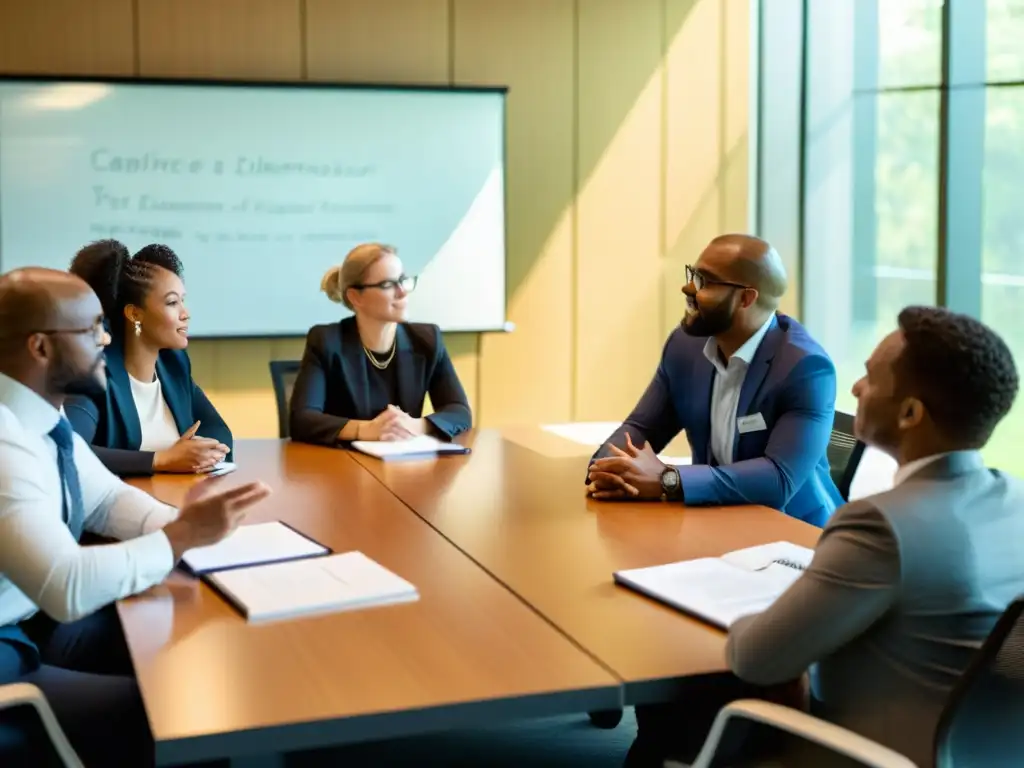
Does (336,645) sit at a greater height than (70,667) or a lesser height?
greater

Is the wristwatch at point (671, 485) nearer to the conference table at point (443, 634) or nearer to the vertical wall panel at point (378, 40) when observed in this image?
the conference table at point (443, 634)

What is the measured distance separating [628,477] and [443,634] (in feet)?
3.67

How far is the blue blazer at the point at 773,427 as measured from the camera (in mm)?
2973

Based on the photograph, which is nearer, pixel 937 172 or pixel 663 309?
pixel 937 172

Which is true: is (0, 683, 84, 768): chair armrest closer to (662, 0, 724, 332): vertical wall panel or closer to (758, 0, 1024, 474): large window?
(758, 0, 1024, 474): large window

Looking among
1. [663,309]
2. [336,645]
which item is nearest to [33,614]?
[336,645]

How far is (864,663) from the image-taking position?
184cm

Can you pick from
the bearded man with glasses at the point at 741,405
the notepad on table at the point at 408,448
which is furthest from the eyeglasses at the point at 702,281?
the notepad on table at the point at 408,448

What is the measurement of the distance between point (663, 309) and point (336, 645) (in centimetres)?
446

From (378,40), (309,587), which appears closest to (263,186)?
(378,40)

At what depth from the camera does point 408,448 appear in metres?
3.73

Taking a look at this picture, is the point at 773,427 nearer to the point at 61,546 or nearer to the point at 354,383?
the point at 354,383

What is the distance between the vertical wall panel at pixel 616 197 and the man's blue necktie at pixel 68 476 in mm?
3913

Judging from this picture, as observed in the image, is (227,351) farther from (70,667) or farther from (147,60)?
(70,667)
